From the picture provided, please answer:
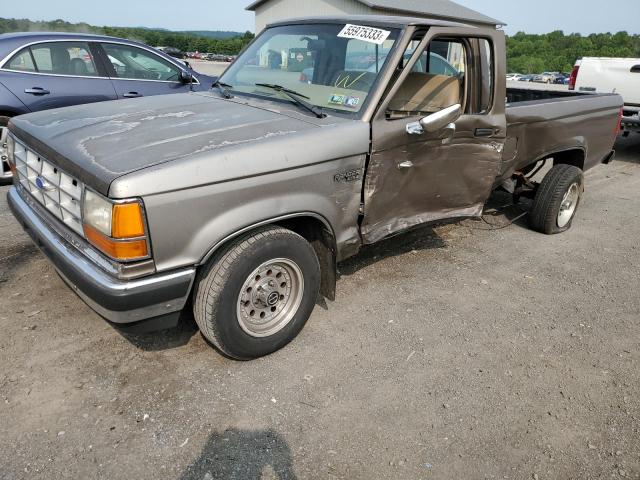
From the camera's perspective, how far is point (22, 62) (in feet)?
18.9

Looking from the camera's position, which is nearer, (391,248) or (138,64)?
(391,248)

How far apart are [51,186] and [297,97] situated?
1578mm

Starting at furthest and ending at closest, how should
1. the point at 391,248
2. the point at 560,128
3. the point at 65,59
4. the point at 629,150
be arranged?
the point at 629,150 < the point at 65,59 < the point at 560,128 < the point at 391,248

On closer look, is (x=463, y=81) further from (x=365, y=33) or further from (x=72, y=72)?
(x=72, y=72)

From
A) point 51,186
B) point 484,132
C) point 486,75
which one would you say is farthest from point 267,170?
point 486,75

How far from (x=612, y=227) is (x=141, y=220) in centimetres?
523

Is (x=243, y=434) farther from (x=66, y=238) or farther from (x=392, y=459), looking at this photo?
(x=66, y=238)

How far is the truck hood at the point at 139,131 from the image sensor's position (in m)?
2.37

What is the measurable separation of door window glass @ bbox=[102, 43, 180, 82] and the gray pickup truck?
3.11 m

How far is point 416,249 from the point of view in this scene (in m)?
4.67

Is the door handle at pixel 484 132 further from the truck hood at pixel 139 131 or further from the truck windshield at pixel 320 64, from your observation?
the truck hood at pixel 139 131

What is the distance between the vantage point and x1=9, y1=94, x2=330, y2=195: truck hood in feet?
7.78

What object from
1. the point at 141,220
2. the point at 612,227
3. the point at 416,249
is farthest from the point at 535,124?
the point at 141,220

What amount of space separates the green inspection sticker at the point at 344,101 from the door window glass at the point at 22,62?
176 inches
